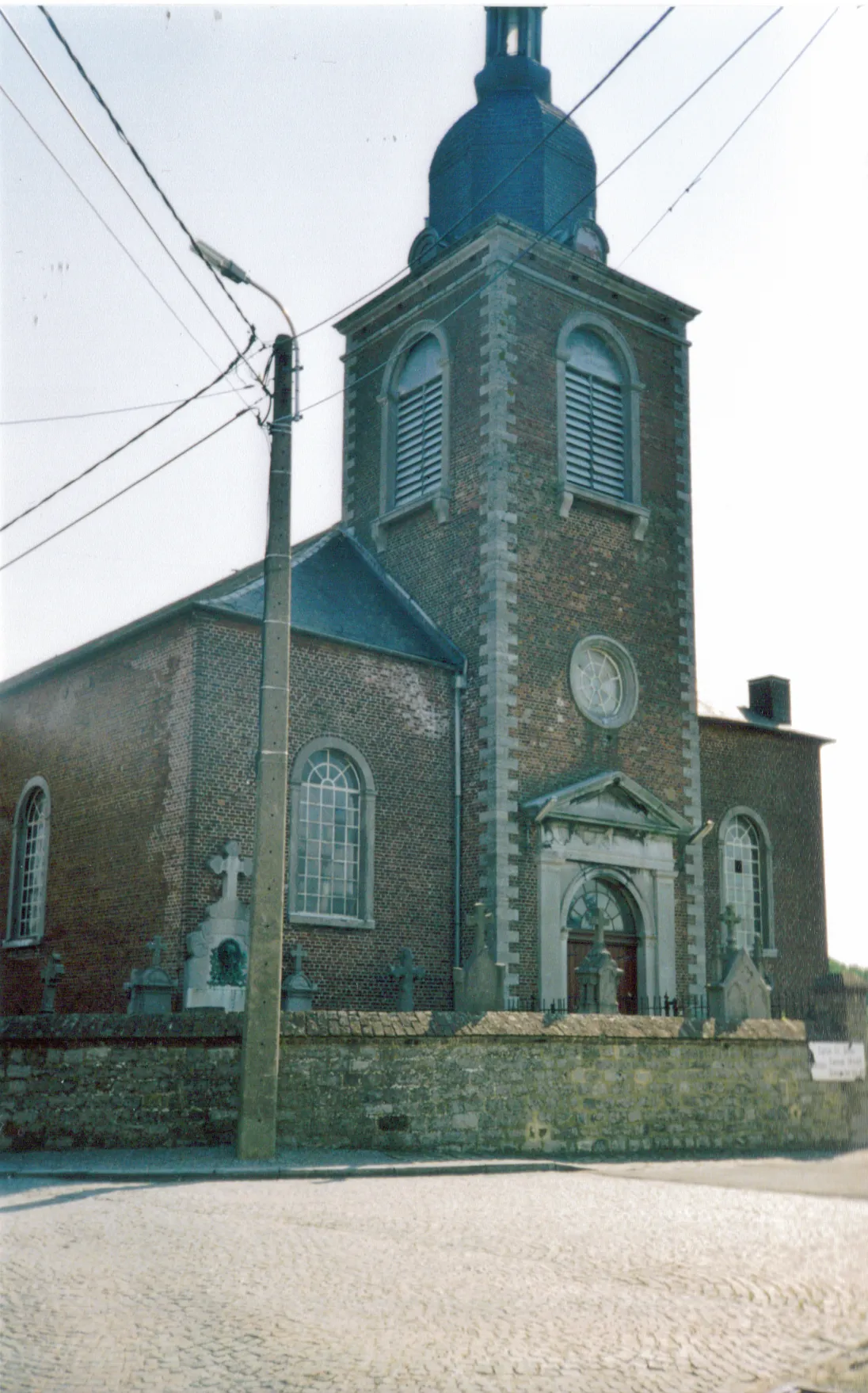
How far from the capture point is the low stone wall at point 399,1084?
43.4 feet

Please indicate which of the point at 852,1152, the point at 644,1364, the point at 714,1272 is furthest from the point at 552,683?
the point at 644,1364

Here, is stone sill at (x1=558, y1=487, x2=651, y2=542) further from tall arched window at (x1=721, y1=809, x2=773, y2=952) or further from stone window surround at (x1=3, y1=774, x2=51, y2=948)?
stone window surround at (x1=3, y1=774, x2=51, y2=948)

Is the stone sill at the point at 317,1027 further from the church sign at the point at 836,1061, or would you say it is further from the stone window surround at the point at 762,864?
the stone window surround at the point at 762,864

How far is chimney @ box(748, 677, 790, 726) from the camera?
28453mm

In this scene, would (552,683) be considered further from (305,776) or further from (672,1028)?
(672,1028)

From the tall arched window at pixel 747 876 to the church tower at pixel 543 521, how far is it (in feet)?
9.82

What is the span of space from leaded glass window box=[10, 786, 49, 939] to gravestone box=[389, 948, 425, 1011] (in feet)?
20.8

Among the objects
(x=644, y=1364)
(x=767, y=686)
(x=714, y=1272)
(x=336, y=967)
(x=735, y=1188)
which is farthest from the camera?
(x=767, y=686)

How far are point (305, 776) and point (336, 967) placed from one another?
2.75 meters

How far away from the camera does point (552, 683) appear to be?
2181 centimetres

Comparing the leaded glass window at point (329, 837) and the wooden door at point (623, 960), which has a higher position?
Answer: the leaded glass window at point (329, 837)

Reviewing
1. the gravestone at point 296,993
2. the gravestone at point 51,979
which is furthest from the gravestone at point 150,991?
the gravestone at point 51,979

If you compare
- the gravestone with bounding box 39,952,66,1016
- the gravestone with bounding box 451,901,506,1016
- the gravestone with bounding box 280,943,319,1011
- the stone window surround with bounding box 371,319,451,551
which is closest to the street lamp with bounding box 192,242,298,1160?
the gravestone with bounding box 451,901,506,1016

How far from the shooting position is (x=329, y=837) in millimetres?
19844
